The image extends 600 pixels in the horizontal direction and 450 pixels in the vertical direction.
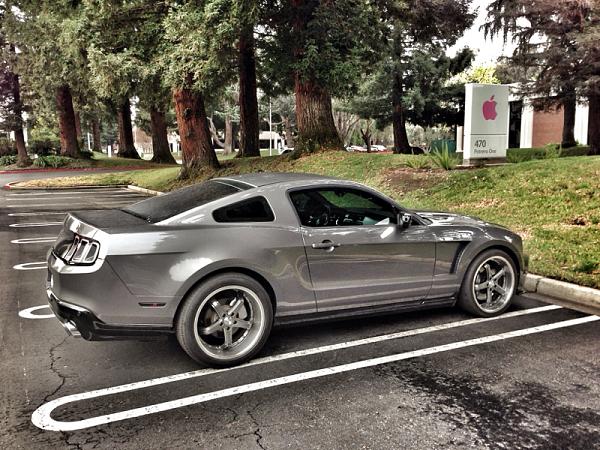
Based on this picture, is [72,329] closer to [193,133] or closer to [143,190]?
[193,133]

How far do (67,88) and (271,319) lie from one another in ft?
113

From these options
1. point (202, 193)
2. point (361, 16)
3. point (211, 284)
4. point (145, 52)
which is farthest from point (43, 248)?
point (361, 16)

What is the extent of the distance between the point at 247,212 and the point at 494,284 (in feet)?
8.86

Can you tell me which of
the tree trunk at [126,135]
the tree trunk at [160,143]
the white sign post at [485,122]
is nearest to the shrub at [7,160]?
the tree trunk at [126,135]

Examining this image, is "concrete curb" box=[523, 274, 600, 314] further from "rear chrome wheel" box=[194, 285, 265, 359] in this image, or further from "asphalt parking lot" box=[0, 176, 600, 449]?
"rear chrome wheel" box=[194, 285, 265, 359]

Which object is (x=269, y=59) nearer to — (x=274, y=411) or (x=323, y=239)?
(x=323, y=239)

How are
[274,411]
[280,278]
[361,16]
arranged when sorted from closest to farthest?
[274,411], [280,278], [361,16]

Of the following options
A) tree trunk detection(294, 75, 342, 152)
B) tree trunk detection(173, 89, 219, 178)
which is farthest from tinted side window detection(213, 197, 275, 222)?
tree trunk detection(173, 89, 219, 178)

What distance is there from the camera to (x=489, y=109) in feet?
47.0

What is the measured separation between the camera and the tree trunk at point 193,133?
61.2 feet

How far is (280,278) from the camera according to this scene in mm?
4488

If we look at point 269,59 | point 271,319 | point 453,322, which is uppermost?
point 269,59

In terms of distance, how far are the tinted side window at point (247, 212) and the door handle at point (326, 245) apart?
0.43 metres

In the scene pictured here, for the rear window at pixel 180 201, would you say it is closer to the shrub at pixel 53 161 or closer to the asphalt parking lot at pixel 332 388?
the asphalt parking lot at pixel 332 388
